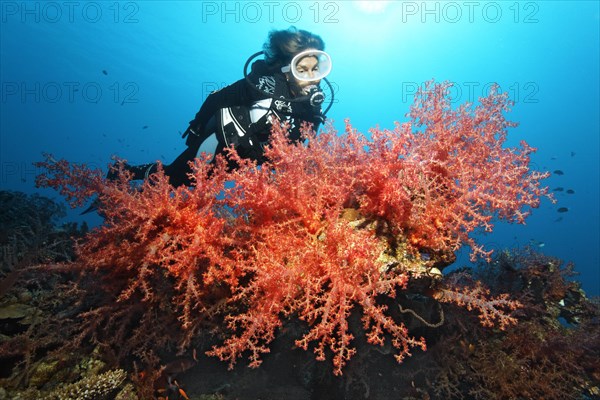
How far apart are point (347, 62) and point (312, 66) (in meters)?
68.6

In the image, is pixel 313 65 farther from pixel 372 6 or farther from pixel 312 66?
pixel 372 6

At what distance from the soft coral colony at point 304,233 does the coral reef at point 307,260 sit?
0.7 inches

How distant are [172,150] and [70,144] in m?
28.5

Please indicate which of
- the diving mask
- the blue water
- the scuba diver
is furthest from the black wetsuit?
the blue water

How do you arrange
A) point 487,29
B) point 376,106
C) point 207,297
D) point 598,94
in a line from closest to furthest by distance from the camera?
point 207,297 < point 487,29 < point 598,94 < point 376,106

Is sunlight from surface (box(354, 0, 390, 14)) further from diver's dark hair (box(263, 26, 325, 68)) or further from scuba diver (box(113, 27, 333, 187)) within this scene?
scuba diver (box(113, 27, 333, 187))

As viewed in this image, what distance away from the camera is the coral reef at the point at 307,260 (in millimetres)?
2613


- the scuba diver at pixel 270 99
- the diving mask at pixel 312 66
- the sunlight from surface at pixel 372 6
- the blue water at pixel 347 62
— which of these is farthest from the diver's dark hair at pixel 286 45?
the sunlight from surface at pixel 372 6

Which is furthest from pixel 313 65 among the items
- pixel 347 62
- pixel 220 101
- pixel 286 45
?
pixel 347 62

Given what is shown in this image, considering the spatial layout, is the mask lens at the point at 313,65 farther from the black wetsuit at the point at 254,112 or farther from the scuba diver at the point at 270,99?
the black wetsuit at the point at 254,112

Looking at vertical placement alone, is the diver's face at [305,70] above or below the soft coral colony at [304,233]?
above

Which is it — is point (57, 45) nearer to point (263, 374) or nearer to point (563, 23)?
point (263, 374)

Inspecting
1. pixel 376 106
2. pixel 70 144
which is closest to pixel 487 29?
pixel 376 106

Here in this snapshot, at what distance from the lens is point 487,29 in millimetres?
58344
